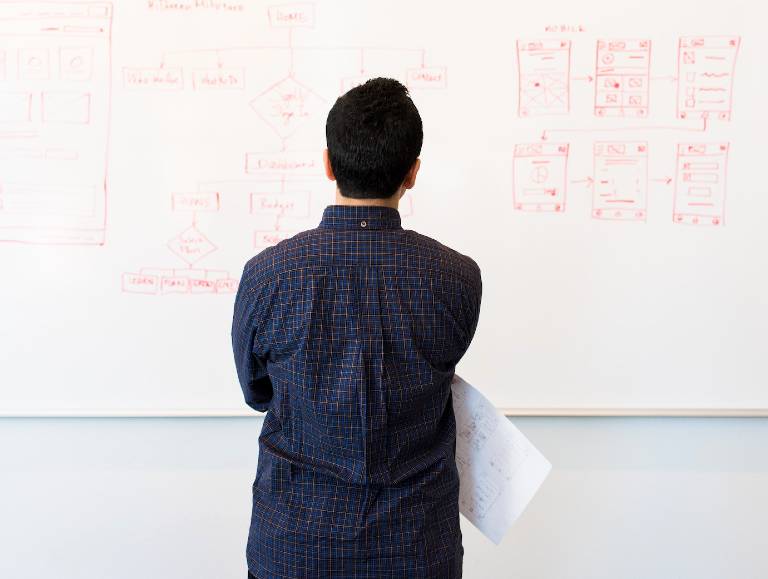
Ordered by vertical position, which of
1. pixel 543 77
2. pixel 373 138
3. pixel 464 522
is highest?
pixel 543 77

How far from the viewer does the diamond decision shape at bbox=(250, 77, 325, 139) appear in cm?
190

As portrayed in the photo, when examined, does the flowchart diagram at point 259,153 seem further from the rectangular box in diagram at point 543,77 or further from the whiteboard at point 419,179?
the rectangular box in diagram at point 543,77

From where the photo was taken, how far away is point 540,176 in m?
1.93

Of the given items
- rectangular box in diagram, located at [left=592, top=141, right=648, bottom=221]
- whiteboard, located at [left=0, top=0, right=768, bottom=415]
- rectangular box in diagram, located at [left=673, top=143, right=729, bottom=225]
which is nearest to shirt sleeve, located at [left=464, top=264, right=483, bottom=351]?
whiteboard, located at [left=0, top=0, right=768, bottom=415]

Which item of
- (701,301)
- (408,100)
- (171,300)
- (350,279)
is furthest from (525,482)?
(171,300)

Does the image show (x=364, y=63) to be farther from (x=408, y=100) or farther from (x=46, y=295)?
(x=46, y=295)

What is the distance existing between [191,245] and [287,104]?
1.45 feet

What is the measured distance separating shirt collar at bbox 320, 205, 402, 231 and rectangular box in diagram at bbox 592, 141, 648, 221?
1004 millimetres

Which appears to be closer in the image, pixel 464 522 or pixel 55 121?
pixel 55 121

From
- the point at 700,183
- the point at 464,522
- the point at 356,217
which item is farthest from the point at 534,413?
the point at 356,217

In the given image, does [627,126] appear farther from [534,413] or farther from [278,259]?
[278,259]

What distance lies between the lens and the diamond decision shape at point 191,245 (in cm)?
193

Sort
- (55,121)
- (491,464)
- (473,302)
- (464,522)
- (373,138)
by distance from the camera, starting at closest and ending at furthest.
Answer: (373,138)
(473,302)
(491,464)
(55,121)
(464,522)

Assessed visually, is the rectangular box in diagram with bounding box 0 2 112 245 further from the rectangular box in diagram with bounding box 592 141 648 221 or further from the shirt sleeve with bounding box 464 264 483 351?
the rectangular box in diagram with bounding box 592 141 648 221
